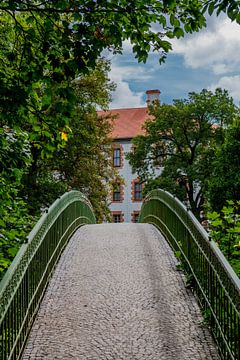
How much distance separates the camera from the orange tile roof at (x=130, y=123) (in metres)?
60.8

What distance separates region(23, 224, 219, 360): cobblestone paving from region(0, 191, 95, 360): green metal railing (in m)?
0.21

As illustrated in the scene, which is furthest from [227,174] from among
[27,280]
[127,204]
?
[127,204]

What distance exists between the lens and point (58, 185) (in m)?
26.0

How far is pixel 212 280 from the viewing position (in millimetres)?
6602

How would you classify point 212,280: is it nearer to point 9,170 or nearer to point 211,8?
point 9,170

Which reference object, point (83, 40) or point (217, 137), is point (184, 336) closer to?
point (83, 40)

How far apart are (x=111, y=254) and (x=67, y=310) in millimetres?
3943

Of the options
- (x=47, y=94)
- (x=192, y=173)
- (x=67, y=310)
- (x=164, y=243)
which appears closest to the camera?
(x=47, y=94)

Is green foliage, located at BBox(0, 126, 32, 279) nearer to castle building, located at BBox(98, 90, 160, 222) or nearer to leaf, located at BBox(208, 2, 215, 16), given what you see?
leaf, located at BBox(208, 2, 215, 16)

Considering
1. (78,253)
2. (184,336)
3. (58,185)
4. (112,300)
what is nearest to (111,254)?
(78,253)

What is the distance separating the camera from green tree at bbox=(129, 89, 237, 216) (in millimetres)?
38562

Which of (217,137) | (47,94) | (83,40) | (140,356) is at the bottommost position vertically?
(140,356)

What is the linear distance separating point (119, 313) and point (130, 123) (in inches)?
2220

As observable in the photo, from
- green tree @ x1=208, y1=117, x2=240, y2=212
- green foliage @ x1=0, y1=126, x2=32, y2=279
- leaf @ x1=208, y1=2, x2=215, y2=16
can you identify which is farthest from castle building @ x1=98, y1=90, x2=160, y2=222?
leaf @ x1=208, y1=2, x2=215, y2=16
